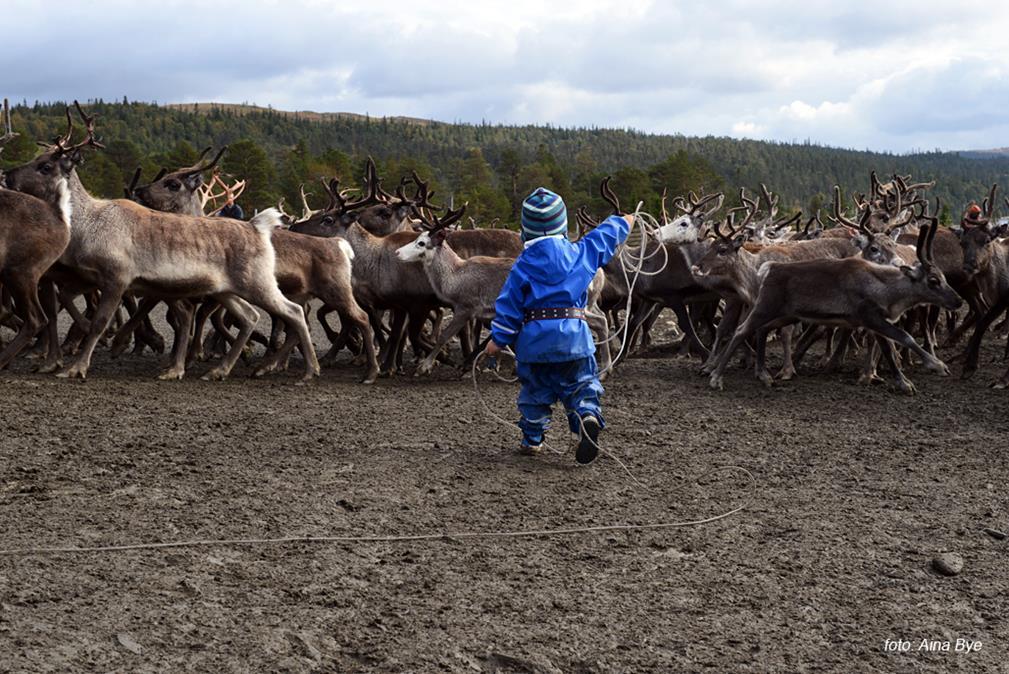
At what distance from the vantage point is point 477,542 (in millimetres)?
6008

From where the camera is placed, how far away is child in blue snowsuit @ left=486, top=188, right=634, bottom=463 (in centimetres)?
745

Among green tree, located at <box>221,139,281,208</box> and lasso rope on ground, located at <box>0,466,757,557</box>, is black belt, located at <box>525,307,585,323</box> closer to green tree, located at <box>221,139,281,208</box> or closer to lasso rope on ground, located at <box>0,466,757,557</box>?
lasso rope on ground, located at <box>0,466,757,557</box>

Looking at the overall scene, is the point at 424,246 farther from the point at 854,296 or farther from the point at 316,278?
the point at 854,296

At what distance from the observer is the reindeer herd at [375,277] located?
10516mm

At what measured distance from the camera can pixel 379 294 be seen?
41.0 feet

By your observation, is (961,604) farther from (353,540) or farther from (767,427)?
(767,427)

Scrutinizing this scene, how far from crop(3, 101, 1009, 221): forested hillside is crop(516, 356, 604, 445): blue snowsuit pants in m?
17.3

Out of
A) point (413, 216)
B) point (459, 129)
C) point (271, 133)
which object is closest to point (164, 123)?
point (271, 133)

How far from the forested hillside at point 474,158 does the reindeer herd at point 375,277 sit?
37.3 feet

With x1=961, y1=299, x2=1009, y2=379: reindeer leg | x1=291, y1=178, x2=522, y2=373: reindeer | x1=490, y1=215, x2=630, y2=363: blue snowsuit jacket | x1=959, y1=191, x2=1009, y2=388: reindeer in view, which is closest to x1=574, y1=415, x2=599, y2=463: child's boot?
x1=490, y1=215, x2=630, y2=363: blue snowsuit jacket

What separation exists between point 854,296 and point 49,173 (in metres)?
7.58

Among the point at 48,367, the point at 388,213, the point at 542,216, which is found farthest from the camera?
the point at 388,213

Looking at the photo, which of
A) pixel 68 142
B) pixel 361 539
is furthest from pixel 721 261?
pixel 361 539

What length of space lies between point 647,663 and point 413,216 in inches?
401
